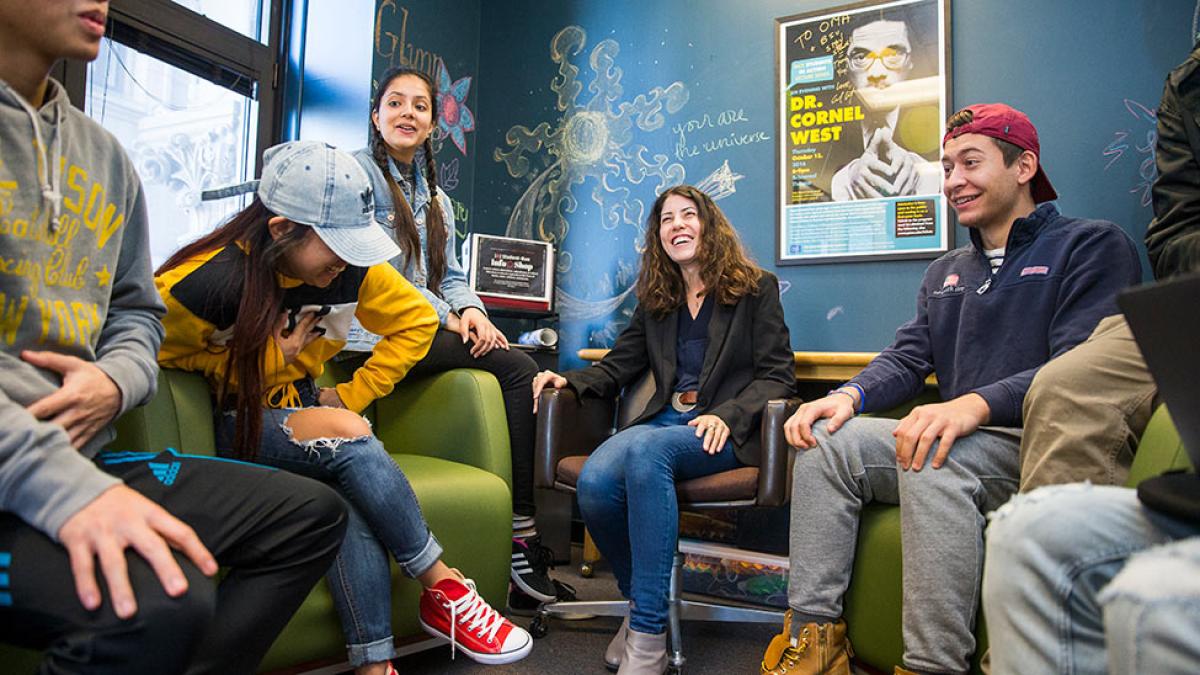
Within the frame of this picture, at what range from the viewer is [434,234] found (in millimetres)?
2455

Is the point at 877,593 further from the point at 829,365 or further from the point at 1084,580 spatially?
the point at 829,365

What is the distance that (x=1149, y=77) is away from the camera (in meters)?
2.38

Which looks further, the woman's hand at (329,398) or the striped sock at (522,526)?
the striped sock at (522,526)

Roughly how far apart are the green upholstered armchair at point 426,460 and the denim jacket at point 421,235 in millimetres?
273

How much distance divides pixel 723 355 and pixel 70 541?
5.34 ft


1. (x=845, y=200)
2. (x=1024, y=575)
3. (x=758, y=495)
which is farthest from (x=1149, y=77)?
(x=1024, y=575)

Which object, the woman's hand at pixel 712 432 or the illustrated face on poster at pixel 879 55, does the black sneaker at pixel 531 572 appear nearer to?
the woman's hand at pixel 712 432

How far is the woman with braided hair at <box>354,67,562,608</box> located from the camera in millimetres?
2205

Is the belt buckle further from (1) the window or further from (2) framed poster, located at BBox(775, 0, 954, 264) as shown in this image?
(1) the window

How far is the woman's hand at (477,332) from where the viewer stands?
7.22ft

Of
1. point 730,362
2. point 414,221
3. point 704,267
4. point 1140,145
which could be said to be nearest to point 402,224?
point 414,221

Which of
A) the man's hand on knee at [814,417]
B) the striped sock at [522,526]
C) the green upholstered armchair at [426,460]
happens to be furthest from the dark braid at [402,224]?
the man's hand on knee at [814,417]

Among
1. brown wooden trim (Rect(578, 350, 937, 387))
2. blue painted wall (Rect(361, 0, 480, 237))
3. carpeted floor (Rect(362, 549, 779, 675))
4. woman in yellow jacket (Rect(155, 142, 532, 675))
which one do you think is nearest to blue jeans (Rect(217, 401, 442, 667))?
woman in yellow jacket (Rect(155, 142, 532, 675))

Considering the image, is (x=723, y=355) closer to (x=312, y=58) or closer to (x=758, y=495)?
(x=758, y=495)
